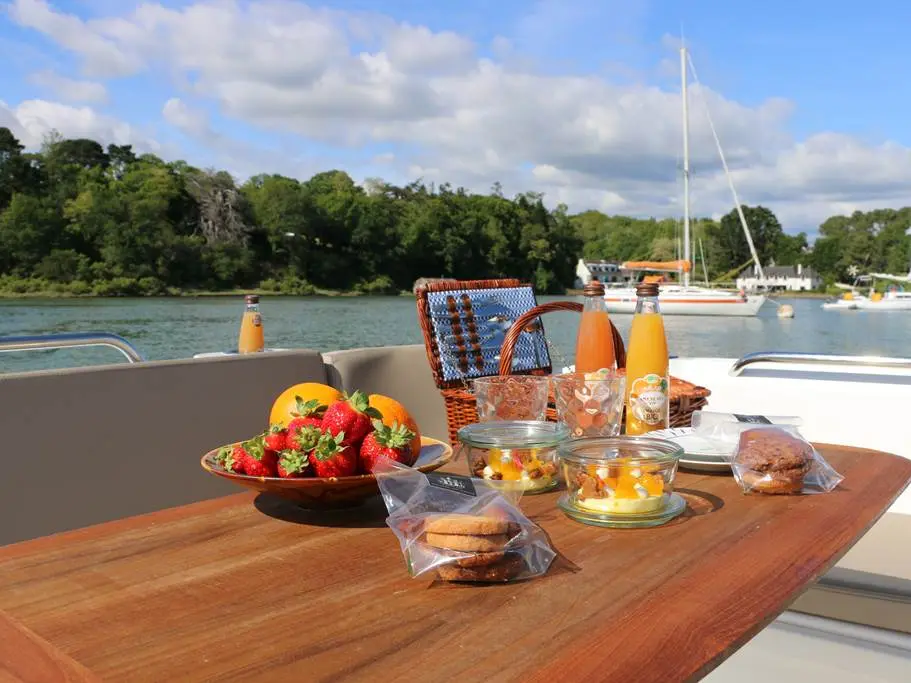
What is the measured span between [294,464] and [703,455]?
57 centimetres

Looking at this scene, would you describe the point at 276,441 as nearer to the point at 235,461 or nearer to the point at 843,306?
the point at 235,461

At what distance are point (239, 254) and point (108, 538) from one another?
110ft

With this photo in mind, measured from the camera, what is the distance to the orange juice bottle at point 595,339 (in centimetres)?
140

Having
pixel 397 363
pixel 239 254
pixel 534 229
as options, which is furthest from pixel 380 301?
pixel 397 363

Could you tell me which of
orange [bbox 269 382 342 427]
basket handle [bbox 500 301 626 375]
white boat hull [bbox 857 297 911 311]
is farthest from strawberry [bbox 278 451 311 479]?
white boat hull [bbox 857 297 911 311]

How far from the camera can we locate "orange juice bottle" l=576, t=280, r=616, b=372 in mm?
1396

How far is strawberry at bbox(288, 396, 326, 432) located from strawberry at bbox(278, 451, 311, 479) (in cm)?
4

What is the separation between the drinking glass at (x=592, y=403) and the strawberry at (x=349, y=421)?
0.34 metres

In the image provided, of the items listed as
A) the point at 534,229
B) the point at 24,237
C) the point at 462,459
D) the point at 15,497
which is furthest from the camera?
the point at 534,229

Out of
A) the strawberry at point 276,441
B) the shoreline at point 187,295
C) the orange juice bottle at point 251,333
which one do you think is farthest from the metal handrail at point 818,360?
the shoreline at point 187,295

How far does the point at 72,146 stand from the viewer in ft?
126

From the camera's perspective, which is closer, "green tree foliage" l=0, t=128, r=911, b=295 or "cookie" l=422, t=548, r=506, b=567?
"cookie" l=422, t=548, r=506, b=567

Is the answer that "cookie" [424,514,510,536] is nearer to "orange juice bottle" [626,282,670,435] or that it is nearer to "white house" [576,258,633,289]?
"orange juice bottle" [626,282,670,435]

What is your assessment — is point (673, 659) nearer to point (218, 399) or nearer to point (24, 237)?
point (218, 399)
